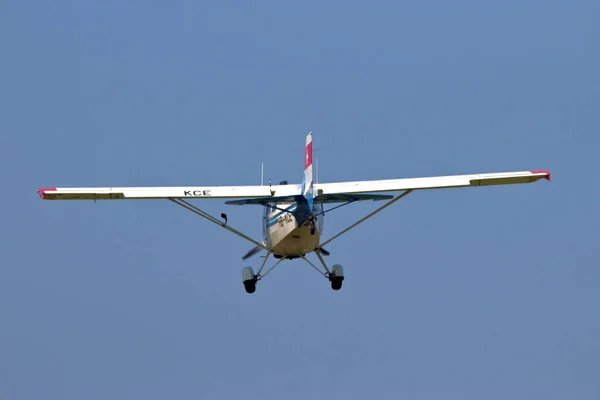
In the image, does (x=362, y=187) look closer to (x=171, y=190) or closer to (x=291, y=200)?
(x=291, y=200)

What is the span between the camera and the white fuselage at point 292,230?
5122 centimetres

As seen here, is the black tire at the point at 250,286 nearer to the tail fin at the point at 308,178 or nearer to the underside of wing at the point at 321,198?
the underside of wing at the point at 321,198

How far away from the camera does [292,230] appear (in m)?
51.4

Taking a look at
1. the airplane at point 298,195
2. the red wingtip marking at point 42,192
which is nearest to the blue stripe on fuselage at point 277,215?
the airplane at point 298,195

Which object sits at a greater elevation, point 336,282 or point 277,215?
point 277,215

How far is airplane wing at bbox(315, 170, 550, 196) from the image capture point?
170ft

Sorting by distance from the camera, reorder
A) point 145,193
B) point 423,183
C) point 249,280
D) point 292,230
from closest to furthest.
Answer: point 145,193, point 292,230, point 423,183, point 249,280

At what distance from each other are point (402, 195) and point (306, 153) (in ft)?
10.3

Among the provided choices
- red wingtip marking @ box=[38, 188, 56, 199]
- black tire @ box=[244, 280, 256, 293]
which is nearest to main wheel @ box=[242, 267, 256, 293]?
black tire @ box=[244, 280, 256, 293]

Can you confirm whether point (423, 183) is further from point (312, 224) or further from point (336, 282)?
point (336, 282)

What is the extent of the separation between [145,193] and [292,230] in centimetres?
439

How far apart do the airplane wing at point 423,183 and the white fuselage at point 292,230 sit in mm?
881

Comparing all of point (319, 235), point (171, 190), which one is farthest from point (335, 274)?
point (171, 190)

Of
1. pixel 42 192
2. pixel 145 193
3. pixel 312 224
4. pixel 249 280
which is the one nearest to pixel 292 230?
pixel 312 224
